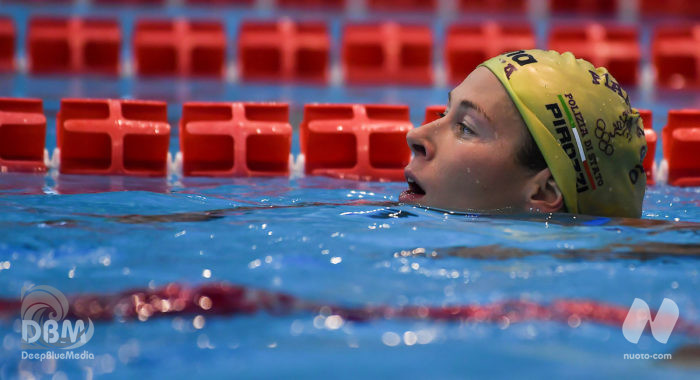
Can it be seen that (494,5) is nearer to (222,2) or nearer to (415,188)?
(222,2)

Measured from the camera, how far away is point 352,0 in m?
7.59

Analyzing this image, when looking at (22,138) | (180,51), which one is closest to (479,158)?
(22,138)

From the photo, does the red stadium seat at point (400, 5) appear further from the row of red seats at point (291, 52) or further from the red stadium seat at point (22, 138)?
the red stadium seat at point (22, 138)

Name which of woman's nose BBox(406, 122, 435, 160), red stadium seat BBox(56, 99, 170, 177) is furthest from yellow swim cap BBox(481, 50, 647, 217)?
red stadium seat BBox(56, 99, 170, 177)

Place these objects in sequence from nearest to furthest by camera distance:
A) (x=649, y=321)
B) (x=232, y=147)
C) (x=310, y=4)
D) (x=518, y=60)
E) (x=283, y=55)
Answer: (x=649, y=321)
(x=518, y=60)
(x=232, y=147)
(x=283, y=55)
(x=310, y=4)

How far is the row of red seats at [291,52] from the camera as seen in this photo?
6.41 m

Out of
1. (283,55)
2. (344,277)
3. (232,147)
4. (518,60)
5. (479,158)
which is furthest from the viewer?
(283,55)

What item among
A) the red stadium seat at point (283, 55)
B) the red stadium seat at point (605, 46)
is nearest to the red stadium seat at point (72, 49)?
the red stadium seat at point (283, 55)

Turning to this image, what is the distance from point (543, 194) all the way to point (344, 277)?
0.82 meters

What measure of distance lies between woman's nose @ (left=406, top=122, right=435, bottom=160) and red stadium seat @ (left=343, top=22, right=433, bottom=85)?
13.1 feet

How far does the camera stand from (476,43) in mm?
6434

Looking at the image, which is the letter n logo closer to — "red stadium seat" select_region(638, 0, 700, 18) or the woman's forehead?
the woman's forehead

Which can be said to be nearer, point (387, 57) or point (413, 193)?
point (413, 193)

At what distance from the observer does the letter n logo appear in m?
1.58
